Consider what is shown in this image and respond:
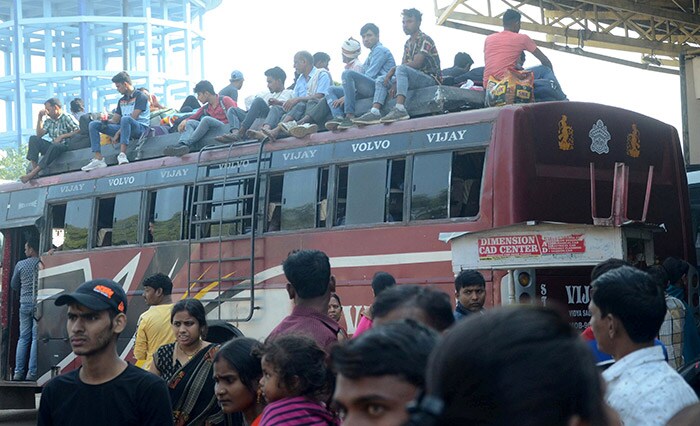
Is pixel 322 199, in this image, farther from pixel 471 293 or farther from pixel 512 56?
pixel 471 293

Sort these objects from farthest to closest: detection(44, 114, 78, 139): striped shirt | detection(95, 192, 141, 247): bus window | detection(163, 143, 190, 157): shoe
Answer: detection(44, 114, 78, 139): striped shirt, detection(95, 192, 141, 247): bus window, detection(163, 143, 190, 157): shoe

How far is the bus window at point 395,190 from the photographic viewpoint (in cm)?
1055

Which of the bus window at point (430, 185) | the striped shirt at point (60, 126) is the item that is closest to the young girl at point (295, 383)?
the bus window at point (430, 185)

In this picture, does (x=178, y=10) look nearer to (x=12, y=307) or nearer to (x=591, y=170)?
(x=12, y=307)

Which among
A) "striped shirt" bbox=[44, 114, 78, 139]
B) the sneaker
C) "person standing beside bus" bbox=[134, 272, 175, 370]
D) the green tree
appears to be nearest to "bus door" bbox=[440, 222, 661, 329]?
"person standing beside bus" bbox=[134, 272, 175, 370]

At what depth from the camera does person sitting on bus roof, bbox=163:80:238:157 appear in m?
13.2

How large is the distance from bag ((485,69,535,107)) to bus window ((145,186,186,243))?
415 centimetres

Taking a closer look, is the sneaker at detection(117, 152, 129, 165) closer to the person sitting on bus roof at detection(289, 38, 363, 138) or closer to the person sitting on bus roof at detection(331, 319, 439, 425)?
the person sitting on bus roof at detection(289, 38, 363, 138)

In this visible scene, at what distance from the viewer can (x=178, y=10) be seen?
9575cm

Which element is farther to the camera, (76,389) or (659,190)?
(659,190)

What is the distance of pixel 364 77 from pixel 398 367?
9.28 m

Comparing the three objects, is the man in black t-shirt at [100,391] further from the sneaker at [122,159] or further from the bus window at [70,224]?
the bus window at [70,224]

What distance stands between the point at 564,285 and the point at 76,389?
634cm

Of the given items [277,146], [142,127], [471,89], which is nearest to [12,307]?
[142,127]
